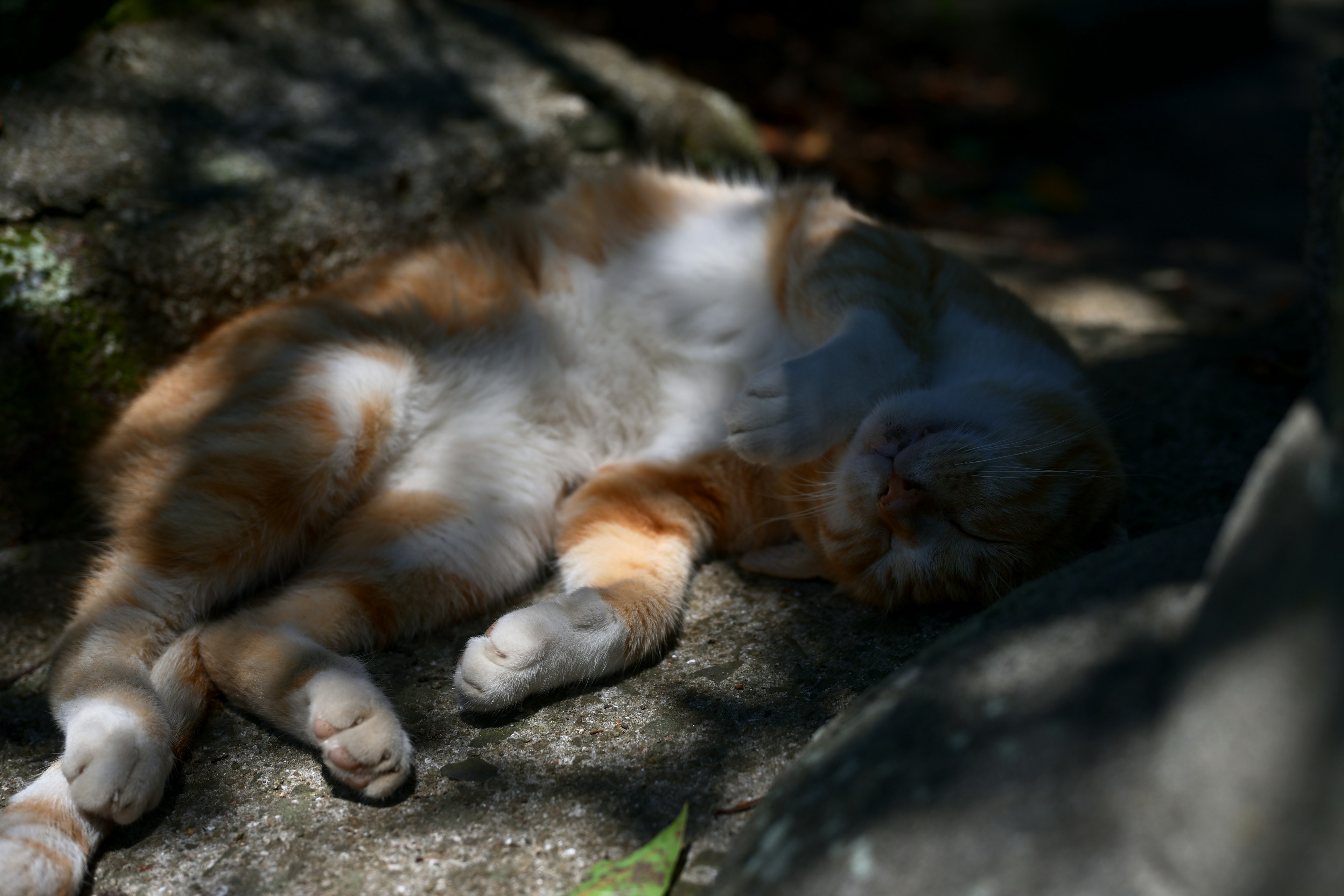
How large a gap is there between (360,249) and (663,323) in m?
1.00

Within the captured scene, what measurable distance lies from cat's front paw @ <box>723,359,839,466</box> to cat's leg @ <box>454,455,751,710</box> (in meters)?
0.40

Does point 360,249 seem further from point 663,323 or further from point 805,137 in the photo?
point 805,137

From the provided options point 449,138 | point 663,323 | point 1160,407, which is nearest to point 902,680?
point 663,323

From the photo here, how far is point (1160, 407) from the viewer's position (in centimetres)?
302

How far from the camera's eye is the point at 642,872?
152 cm

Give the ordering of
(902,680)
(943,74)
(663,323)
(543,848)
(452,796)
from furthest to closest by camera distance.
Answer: (943,74) < (663,323) < (452,796) < (543,848) < (902,680)

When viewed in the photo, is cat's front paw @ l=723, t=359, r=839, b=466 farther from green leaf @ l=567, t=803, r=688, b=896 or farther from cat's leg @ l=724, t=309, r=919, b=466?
green leaf @ l=567, t=803, r=688, b=896

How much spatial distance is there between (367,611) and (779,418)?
1104 mm

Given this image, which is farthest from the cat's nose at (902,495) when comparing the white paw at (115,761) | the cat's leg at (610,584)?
the white paw at (115,761)

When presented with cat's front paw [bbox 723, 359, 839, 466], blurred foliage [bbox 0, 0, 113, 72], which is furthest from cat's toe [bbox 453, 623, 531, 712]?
blurred foliage [bbox 0, 0, 113, 72]

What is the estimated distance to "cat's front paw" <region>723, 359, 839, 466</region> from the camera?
221 cm

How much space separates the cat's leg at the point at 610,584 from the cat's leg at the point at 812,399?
0.40m

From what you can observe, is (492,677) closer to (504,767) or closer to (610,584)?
(504,767)

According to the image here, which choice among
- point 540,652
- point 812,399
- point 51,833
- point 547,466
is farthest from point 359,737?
point 812,399
